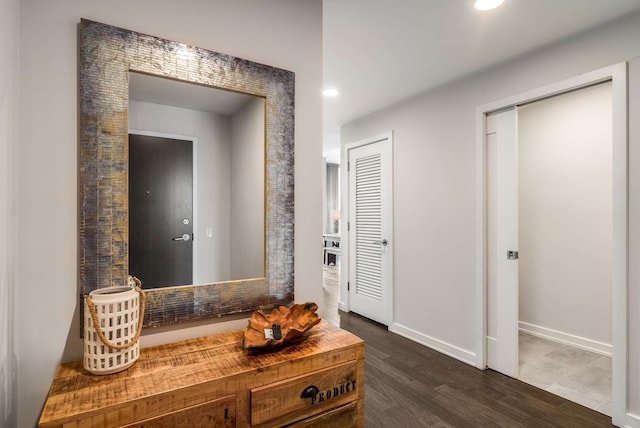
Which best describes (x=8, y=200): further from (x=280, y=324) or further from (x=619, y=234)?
(x=619, y=234)

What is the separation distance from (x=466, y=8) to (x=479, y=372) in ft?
8.45

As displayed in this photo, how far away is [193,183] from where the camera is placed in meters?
1.36

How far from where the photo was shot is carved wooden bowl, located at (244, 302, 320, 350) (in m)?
1.22

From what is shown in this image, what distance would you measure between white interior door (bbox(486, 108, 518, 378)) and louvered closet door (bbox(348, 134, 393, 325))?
43.0 inches

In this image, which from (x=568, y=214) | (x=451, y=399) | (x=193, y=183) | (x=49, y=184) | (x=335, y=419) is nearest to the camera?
(x=49, y=184)

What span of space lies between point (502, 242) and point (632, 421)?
4.06 ft

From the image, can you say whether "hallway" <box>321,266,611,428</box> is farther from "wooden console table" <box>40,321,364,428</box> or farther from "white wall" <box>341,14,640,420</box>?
"wooden console table" <box>40,321,364,428</box>

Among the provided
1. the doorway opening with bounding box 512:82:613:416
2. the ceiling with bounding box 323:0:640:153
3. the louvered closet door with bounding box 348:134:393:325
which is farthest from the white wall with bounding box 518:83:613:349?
the louvered closet door with bounding box 348:134:393:325

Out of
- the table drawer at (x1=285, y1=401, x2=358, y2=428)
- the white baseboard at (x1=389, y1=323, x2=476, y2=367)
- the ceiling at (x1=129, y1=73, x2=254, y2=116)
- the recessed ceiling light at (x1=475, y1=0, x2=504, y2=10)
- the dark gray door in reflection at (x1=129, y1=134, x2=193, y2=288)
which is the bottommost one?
the white baseboard at (x1=389, y1=323, x2=476, y2=367)

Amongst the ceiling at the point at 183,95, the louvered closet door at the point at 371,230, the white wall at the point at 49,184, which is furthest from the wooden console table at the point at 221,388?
the louvered closet door at the point at 371,230

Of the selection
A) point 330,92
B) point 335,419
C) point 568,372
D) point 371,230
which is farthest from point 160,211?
point 568,372

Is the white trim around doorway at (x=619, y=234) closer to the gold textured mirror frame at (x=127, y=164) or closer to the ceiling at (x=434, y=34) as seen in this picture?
the ceiling at (x=434, y=34)

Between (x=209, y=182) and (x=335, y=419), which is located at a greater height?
(x=209, y=182)

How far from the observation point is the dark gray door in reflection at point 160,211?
123 cm
